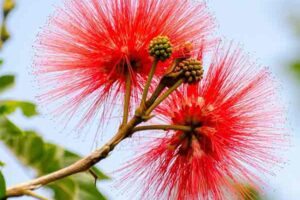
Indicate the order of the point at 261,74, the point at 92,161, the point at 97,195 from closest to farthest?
the point at 92,161, the point at 261,74, the point at 97,195

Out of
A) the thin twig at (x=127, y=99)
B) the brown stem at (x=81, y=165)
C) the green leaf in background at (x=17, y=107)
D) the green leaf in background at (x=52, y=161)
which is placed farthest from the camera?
the green leaf in background at (x=17, y=107)

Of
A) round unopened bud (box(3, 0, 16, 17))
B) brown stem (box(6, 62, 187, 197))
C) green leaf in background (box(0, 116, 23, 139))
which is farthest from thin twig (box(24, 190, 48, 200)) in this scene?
round unopened bud (box(3, 0, 16, 17))

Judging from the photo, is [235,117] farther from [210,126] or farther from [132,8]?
[132,8]

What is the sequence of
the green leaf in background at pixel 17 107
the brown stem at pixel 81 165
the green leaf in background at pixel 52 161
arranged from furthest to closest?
the green leaf in background at pixel 17 107
the green leaf in background at pixel 52 161
the brown stem at pixel 81 165

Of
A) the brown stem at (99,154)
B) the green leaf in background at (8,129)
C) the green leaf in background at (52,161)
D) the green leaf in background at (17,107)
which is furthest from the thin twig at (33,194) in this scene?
the green leaf in background at (17,107)

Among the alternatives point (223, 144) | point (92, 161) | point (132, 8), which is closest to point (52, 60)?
point (132, 8)

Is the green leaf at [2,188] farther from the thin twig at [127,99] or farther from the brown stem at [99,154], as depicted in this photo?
the thin twig at [127,99]
